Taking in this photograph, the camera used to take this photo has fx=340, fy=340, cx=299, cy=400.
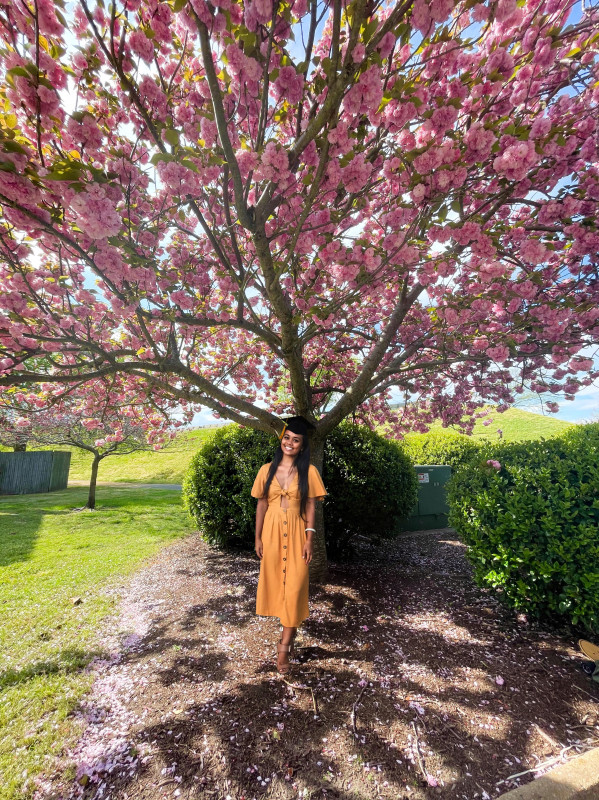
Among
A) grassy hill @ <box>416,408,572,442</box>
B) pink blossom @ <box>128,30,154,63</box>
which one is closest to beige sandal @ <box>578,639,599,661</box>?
pink blossom @ <box>128,30,154,63</box>

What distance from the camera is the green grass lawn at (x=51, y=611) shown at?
223 cm

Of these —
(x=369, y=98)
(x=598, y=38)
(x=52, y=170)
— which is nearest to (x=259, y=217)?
(x=369, y=98)

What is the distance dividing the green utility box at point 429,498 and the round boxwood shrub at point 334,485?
6.10 feet

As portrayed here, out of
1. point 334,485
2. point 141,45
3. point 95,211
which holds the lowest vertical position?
point 334,485

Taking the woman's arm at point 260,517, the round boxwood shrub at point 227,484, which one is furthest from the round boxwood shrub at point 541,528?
the round boxwood shrub at point 227,484

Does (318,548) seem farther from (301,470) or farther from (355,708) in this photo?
(355,708)

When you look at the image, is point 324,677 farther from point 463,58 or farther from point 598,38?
point 598,38

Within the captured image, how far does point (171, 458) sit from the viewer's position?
84.8 ft

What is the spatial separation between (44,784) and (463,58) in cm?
555

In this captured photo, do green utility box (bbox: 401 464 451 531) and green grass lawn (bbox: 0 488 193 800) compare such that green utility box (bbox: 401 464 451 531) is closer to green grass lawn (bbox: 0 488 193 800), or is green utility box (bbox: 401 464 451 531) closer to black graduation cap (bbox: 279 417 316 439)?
black graduation cap (bbox: 279 417 316 439)

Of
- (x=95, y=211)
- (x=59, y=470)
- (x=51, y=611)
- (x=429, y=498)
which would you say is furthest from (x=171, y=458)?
(x=95, y=211)

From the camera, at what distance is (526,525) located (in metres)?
3.04

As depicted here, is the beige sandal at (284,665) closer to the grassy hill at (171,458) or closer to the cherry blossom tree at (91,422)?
the cherry blossom tree at (91,422)

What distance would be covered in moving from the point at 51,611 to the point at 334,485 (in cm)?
396
